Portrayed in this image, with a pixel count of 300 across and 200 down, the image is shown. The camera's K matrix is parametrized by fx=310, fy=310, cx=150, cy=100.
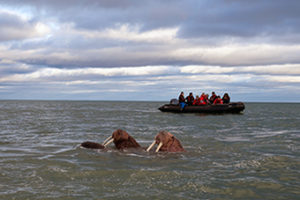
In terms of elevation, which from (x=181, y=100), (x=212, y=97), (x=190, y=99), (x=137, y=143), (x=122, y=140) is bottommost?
(x=137, y=143)

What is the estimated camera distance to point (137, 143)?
10.0 metres

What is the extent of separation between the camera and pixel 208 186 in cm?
605

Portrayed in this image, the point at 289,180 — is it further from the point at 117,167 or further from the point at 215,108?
the point at 215,108

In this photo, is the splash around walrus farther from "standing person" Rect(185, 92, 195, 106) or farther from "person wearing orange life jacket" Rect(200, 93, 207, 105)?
"standing person" Rect(185, 92, 195, 106)

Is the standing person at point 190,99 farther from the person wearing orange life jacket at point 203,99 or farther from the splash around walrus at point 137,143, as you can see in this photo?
the splash around walrus at point 137,143

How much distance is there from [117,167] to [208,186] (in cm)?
251

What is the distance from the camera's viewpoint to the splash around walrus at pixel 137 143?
924cm

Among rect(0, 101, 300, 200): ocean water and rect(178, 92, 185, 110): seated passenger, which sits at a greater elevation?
rect(178, 92, 185, 110): seated passenger

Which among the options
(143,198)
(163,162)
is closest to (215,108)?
(163,162)

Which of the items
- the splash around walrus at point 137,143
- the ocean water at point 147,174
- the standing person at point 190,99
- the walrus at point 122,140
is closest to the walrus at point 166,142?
the splash around walrus at point 137,143

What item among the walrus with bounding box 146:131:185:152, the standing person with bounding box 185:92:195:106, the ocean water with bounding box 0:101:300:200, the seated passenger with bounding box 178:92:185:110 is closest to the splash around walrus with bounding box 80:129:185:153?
the walrus with bounding box 146:131:185:152

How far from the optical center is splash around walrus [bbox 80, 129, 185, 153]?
924 cm

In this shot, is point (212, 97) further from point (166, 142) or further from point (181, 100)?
point (166, 142)

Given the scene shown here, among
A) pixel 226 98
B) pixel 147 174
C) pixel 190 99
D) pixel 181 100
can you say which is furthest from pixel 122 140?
pixel 226 98
